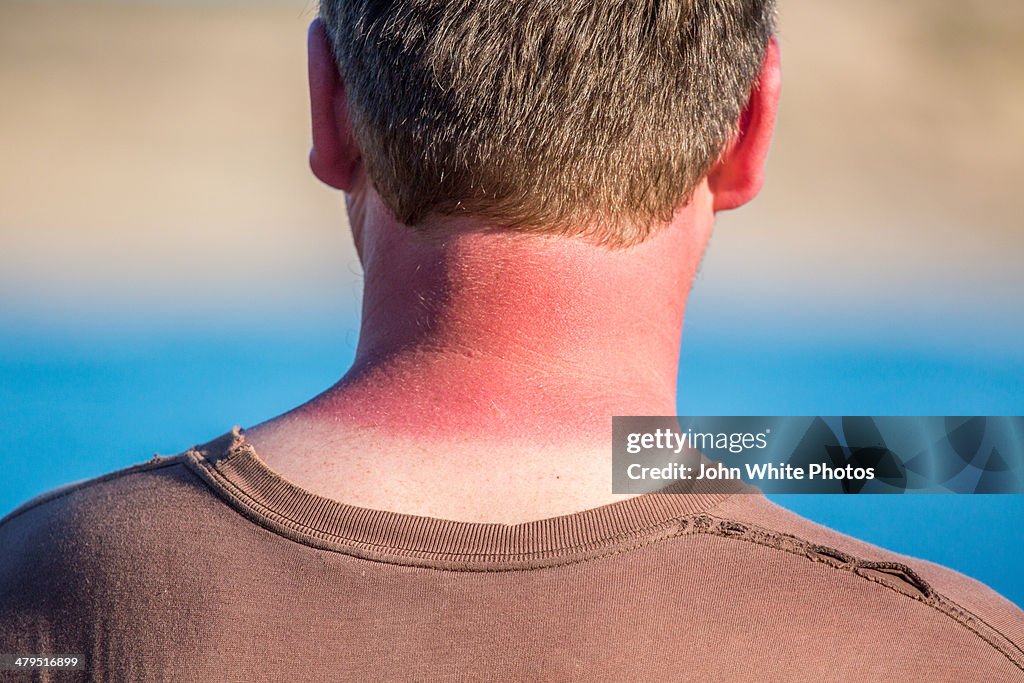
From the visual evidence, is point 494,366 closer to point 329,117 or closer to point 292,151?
point 329,117

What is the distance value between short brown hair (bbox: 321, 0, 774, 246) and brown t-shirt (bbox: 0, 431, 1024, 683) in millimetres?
259

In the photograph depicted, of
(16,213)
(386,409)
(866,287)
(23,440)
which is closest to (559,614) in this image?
(386,409)

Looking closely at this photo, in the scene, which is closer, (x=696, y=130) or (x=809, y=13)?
(x=696, y=130)

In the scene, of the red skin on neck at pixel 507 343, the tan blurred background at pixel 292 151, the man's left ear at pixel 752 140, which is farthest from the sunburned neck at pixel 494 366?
the tan blurred background at pixel 292 151

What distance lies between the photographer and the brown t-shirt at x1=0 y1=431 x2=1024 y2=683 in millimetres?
806

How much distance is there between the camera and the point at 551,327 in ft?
3.13

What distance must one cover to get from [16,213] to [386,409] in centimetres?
838

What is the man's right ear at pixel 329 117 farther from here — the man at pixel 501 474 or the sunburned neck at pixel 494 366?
the sunburned neck at pixel 494 366

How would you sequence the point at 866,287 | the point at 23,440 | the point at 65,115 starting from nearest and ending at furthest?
the point at 23,440 → the point at 866,287 → the point at 65,115

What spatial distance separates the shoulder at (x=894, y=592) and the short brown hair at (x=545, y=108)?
0.91ft

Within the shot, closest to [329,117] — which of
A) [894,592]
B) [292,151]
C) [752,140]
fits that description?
[752,140]

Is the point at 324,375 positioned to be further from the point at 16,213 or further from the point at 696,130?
the point at 696,130

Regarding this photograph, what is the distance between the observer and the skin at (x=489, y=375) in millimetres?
892

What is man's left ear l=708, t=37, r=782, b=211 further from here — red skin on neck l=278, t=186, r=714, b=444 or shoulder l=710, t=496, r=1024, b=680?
shoulder l=710, t=496, r=1024, b=680
